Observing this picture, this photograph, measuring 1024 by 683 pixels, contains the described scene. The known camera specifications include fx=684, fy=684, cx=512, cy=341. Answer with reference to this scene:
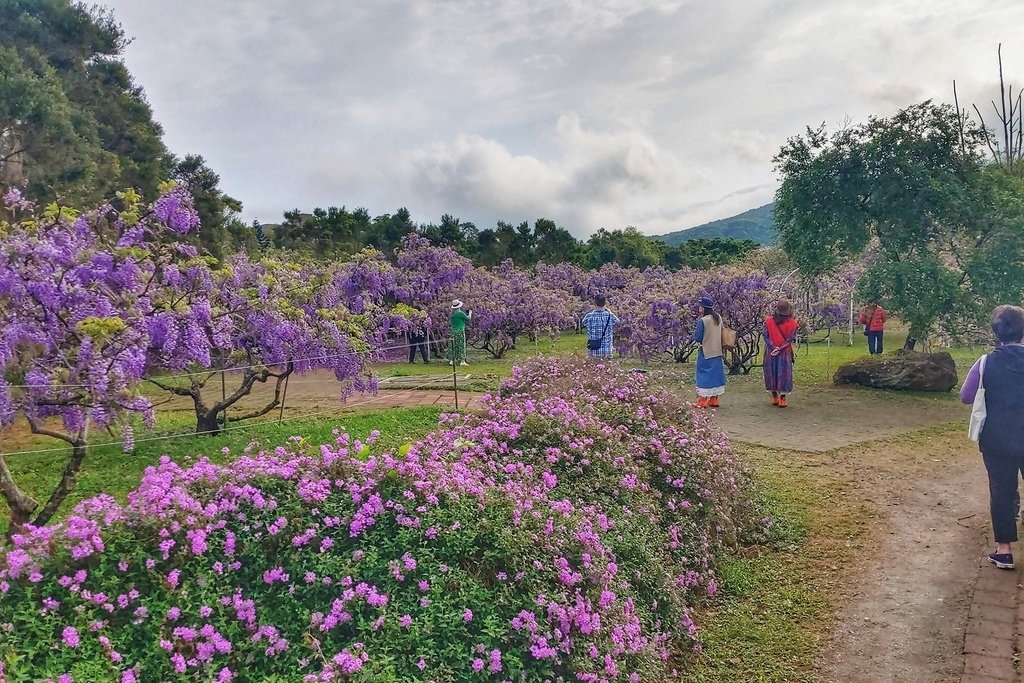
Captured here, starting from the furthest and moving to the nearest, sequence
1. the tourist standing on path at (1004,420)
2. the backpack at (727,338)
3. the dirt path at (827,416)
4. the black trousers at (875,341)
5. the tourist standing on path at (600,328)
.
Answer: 1. the black trousers at (875,341)
2. the tourist standing on path at (600,328)
3. the backpack at (727,338)
4. the dirt path at (827,416)
5. the tourist standing on path at (1004,420)

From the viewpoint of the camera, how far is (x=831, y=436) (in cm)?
850

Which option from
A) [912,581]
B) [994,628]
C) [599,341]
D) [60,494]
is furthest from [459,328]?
[994,628]

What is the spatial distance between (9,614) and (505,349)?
54.8 feet

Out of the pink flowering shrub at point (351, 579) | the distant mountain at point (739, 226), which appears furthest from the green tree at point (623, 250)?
the distant mountain at point (739, 226)

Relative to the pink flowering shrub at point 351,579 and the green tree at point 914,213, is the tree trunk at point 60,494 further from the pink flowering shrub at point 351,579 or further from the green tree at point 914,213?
the green tree at point 914,213

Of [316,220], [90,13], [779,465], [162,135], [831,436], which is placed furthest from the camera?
[162,135]

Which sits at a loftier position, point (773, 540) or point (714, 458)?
point (714, 458)

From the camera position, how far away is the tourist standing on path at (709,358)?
1018cm

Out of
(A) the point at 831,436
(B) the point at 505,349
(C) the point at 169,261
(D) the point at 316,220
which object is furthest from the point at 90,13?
(A) the point at 831,436

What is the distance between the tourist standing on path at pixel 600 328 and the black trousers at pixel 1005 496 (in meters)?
6.62

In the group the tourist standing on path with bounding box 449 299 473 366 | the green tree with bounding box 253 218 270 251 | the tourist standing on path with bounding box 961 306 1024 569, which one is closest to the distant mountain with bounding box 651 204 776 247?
the green tree with bounding box 253 218 270 251

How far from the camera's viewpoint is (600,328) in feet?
36.6

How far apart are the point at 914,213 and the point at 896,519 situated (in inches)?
300

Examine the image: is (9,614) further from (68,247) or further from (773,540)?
(773,540)
